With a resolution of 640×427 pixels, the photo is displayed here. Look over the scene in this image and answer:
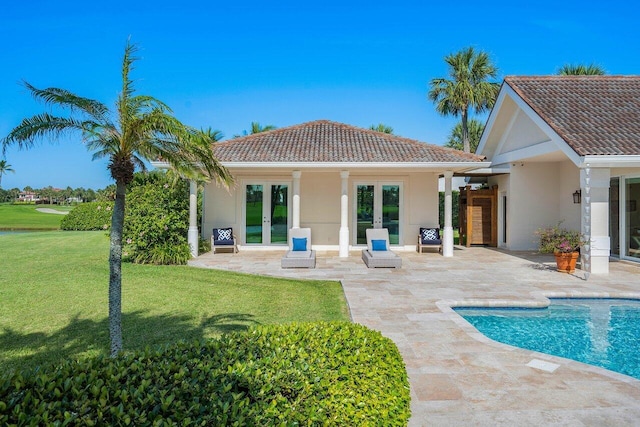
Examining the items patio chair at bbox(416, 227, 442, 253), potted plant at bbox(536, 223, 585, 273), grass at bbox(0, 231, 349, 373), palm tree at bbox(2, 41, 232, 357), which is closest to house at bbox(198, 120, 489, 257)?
patio chair at bbox(416, 227, 442, 253)

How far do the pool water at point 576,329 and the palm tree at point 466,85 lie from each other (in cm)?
2519

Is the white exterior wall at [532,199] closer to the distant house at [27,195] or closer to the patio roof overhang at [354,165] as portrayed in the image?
the patio roof overhang at [354,165]

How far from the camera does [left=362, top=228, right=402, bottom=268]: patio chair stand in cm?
1324

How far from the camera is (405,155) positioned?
1644 cm

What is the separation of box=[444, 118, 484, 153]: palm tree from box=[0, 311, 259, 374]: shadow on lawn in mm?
36594

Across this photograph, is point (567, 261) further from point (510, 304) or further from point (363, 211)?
point (363, 211)

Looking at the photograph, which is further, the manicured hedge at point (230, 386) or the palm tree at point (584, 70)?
the palm tree at point (584, 70)

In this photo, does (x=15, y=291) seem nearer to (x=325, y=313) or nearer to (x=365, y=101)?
(x=325, y=313)

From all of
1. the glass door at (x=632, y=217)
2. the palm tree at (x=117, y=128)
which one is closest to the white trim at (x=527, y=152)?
the glass door at (x=632, y=217)

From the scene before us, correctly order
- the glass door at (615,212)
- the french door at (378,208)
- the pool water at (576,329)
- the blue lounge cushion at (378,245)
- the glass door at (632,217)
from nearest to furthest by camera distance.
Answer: the pool water at (576,329)
the glass door at (632,217)
the glass door at (615,212)
the blue lounge cushion at (378,245)
the french door at (378,208)

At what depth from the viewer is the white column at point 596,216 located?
38.8 ft

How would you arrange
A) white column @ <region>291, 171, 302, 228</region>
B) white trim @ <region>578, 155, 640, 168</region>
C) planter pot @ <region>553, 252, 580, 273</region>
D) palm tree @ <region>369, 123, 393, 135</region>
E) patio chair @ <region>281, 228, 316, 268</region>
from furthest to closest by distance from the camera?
1. palm tree @ <region>369, 123, 393, 135</region>
2. white column @ <region>291, 171, 302, 228</region>
3. patio chair @ <region>281, 228, 316, 268</region>
4. planter pot @ <region>553, 252, 580, 273</region>
5. white trim @ <region>578, 155, 640, 168</region>

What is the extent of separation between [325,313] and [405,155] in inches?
406

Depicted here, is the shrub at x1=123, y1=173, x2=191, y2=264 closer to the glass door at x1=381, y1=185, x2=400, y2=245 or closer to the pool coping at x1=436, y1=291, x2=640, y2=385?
the glass door at x1=381, y1=185, x2=400, y2=245
